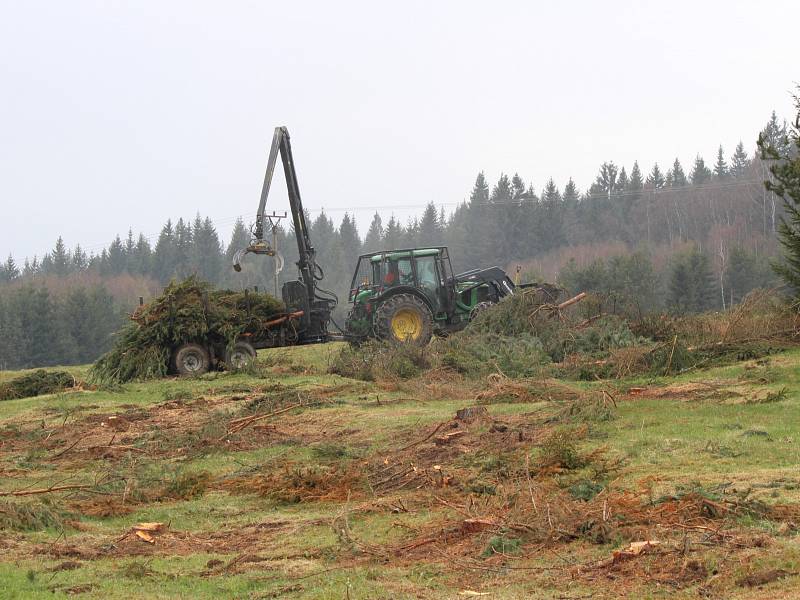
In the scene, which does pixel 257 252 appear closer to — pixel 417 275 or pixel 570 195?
pixel 417 275

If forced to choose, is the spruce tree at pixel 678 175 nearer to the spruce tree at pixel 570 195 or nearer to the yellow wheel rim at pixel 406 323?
the spruce tree at pixel 570 195

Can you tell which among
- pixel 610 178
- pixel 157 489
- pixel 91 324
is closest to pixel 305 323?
pixel 157 489

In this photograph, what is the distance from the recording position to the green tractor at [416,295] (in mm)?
25328

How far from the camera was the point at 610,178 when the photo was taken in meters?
122

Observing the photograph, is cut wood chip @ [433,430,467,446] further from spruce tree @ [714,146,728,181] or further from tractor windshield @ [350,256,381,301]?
spruce tree @ [714,146,728,181]

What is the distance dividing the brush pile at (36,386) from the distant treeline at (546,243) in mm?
40285

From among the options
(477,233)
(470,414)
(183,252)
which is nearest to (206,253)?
(183,252)

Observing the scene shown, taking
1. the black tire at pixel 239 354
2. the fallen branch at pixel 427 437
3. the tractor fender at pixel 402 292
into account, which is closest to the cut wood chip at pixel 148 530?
the fallen branch at pixel 427 437

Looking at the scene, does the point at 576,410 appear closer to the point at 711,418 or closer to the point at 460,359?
the point at 711,418

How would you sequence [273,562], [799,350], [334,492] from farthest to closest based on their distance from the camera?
[799,350]
[334,492]
[273,562]

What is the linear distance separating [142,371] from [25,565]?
15.3m

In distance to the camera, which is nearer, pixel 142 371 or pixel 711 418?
pixel 711 418

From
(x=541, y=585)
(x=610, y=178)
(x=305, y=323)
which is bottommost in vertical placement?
(x=541, y=585)

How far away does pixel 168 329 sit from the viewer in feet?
76.8
